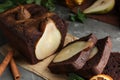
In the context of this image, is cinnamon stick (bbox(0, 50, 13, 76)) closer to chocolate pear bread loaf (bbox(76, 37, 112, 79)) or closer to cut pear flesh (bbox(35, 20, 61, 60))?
cut pear flesh (bbox(35, 20, 61, 60))

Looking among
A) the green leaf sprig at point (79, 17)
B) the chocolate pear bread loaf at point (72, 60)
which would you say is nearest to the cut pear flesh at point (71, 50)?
the chocolate pear bread loaf at point (72, 60)

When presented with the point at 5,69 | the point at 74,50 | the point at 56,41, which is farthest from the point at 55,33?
the point at 5,69

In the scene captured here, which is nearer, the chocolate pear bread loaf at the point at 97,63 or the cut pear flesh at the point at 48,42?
the chocolate pear bread loaf at the point at 97,63

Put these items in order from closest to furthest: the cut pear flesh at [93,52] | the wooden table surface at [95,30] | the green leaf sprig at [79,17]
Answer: the cut pear flesh at [93,52] < the wooden table surface at [95,30] < the green leaf sprig at [79,17]

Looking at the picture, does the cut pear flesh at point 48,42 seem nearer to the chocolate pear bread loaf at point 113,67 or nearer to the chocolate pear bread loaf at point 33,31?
the chocolate pear bread loaf at point 33,31

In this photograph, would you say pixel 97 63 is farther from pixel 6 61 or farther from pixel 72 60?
pixel 6 61

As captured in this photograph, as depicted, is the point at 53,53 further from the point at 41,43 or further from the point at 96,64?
the point at 96,64

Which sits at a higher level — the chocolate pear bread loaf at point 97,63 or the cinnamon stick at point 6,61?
the chocolate pear bread loaf at point 97,63
